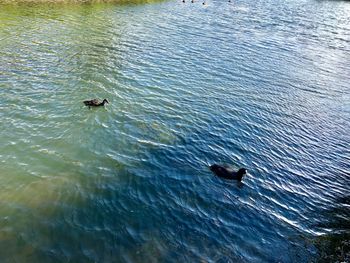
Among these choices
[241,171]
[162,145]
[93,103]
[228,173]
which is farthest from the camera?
[93,103]

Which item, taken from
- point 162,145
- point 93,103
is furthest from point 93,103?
point 162,145

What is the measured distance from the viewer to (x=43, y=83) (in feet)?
83.0

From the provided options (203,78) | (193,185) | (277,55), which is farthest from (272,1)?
(193,185)

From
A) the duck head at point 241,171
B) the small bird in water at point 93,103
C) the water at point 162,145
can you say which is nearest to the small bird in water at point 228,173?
the duck head at point 241,171

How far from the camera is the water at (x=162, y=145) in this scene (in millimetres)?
13445

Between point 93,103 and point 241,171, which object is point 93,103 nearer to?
point 93,103

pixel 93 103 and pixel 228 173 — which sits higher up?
pixel 93 103

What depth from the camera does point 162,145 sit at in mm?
19688

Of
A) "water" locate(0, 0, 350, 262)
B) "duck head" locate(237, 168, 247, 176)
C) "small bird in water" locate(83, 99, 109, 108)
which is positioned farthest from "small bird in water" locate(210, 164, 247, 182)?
"small bird in water" locate(83, 99, 109, 108)

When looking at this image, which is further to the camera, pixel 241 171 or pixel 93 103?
pixel 93 103

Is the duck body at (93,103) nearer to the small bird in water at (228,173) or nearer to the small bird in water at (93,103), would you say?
the small bird in water at (93,103)

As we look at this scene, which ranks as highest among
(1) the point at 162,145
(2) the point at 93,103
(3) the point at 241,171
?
(2) the point at 93,103

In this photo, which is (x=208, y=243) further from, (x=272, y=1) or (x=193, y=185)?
(x=272, y=1)

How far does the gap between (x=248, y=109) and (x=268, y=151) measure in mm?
5960
